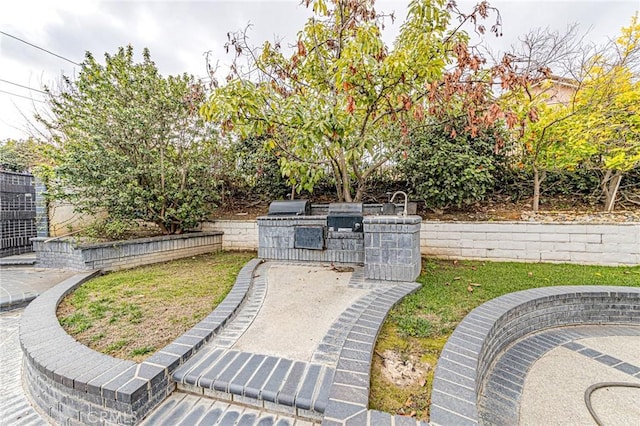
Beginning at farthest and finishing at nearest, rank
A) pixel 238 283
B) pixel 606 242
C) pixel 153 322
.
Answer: pixel 606 242 < pixel 238 283 < pixel 153 322

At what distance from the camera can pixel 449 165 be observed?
5.32 meters

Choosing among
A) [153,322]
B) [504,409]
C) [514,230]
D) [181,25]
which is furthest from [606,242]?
[181,25]

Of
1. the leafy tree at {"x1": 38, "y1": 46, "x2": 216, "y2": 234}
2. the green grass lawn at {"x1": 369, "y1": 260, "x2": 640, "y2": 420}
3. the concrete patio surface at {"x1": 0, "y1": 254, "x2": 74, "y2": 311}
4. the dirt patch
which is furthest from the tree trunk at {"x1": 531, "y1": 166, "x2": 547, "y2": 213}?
the concrete patio surface at {"x1": 0, "y1": 254, "x2": 74, "y2": 311}

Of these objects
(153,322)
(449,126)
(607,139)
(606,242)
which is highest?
(449,126)

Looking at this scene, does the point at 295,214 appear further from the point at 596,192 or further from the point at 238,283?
the point at 596,192

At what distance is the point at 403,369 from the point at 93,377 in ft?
7.07

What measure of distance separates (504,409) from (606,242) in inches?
190

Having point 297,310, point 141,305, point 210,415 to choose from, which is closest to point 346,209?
point 297,310

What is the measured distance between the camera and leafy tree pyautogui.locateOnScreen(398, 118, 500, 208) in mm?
5309

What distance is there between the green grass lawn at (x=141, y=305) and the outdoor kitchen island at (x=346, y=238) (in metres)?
1.06

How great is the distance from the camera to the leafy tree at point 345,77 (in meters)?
3.69

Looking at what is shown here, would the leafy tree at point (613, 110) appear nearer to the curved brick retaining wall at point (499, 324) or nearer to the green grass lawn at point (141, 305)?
the curved brick retaining wall at point (499, 324)

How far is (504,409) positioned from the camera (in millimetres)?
2008

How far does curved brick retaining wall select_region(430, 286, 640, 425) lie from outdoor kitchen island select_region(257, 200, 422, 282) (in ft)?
4.10
